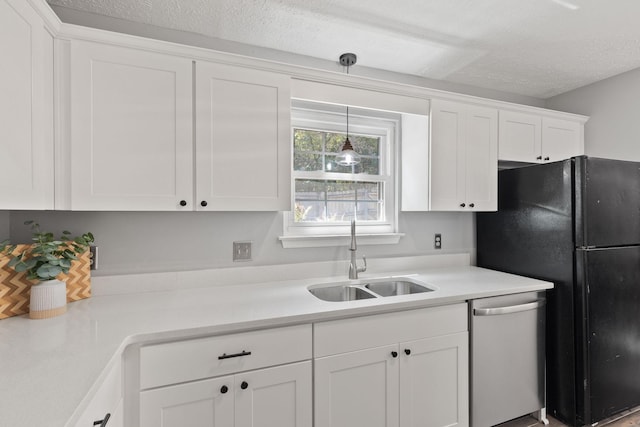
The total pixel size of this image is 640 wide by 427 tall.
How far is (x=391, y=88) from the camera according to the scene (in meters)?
2.01

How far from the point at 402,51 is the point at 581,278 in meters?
1.77

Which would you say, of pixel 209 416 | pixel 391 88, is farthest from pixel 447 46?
pixel 209 416

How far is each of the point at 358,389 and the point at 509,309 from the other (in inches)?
39.1

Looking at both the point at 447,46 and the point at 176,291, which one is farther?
the point at 447,46

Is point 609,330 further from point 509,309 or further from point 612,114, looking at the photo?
point 612,114

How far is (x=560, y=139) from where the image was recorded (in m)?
2.54

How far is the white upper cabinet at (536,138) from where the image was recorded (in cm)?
232

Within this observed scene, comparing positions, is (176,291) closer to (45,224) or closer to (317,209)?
(45,224)

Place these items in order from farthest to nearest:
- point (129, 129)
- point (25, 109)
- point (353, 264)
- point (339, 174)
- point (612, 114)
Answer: point (612, 114)
point (339, 174)
point (353, 264)
point (129, 129)
point (25, 109)

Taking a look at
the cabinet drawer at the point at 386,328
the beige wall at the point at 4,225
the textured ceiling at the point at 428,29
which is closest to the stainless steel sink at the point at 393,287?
the cabinet drawer at the point at 386,328

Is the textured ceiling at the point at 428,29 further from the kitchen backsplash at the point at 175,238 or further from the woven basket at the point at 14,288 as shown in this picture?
the woven basket at the point at 14,288

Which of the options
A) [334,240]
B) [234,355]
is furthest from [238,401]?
[334,240]

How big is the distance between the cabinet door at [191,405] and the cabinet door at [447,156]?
1.63 meters

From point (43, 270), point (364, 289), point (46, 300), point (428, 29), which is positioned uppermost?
point (428, 29)
